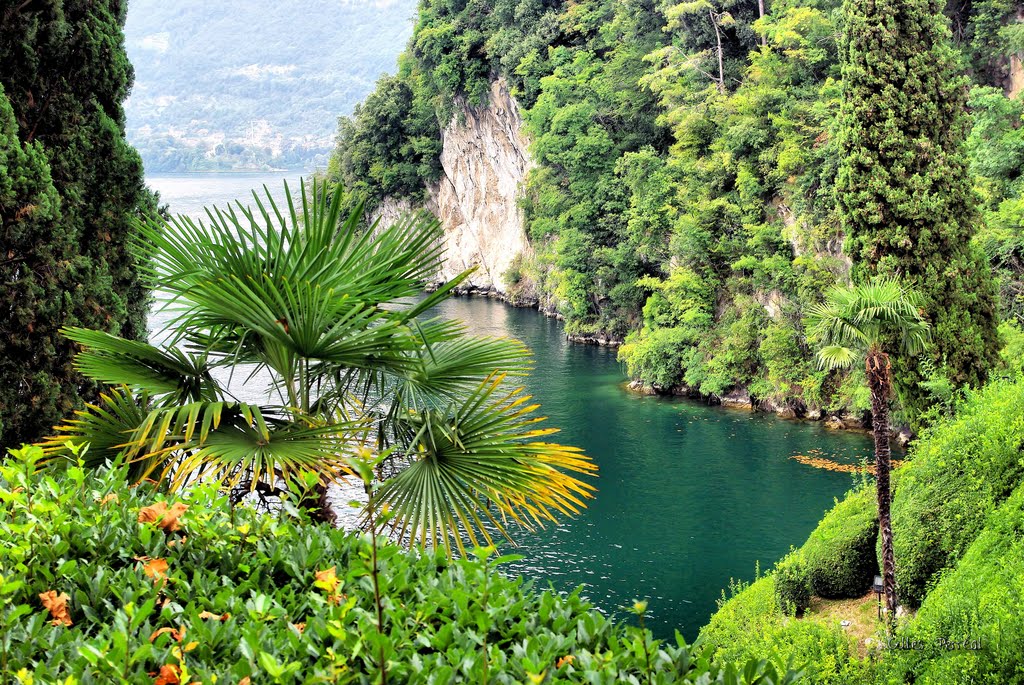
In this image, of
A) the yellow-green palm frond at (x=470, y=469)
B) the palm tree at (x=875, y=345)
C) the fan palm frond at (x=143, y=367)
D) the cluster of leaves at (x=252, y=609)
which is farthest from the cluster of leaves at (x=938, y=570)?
the cluster of leaves at (x=252, y=609)

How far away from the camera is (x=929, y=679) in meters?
8.80

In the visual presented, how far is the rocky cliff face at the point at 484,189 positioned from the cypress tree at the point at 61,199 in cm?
4265

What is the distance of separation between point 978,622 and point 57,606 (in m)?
8.29

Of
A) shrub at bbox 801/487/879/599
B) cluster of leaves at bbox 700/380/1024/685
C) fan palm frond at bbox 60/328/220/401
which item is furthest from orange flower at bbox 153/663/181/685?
shrub at bbox 801/487/879/599

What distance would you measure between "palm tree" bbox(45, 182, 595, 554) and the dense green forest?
16.7 m

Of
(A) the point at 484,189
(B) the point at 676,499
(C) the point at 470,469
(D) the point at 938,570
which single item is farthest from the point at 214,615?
(A) the point at 484,189

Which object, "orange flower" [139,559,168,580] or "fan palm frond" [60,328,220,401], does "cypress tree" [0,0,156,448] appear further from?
"orange flower" [139,559,168,580]

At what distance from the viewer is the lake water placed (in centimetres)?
1730

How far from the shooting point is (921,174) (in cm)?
2119

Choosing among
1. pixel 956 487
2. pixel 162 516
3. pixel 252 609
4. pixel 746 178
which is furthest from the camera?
pixel 746 178

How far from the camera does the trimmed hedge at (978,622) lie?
830 centimetres

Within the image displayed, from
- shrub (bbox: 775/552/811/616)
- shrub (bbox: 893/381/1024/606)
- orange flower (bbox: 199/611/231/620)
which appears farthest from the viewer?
shrub (bbox: 775/552/811/616)

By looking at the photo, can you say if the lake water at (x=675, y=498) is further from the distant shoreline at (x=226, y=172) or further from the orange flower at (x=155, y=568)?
the distant shoreline at (x=226, y=172)

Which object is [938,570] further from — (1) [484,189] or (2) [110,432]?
(1) [484,189]
